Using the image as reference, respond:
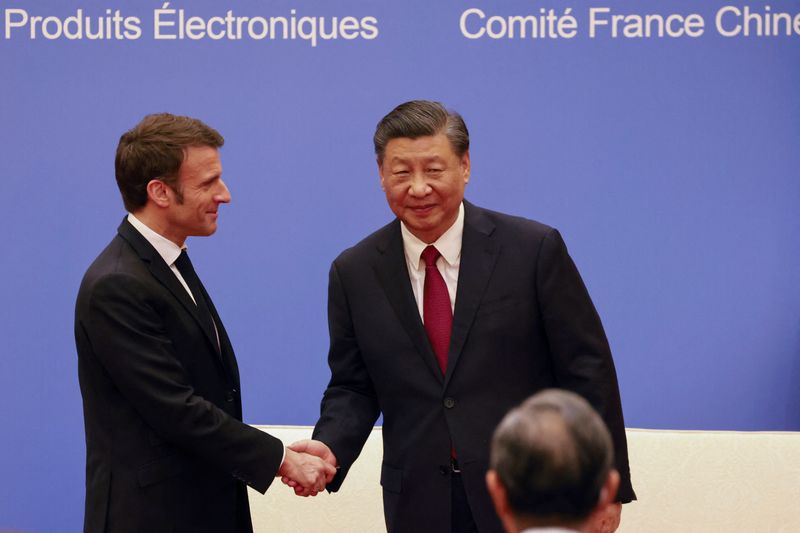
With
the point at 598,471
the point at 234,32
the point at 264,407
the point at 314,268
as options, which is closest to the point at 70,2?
the point at 234,32

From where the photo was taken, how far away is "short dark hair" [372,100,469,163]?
9.34ft

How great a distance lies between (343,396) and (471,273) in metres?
0.57

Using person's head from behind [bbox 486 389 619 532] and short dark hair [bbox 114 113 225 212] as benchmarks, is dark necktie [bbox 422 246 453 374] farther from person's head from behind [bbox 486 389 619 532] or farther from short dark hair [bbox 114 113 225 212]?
person's head from behind [bbox 486 389 619 532]

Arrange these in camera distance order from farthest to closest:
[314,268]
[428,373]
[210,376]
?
[314,268], [210,376], [428,373]

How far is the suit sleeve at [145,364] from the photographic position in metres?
2.80

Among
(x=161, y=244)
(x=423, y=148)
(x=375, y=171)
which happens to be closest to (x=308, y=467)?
(x=161, y=244)

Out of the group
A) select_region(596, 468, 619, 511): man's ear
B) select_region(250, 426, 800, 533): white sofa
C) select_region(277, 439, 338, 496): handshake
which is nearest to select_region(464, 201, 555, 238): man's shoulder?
select_region(277, 439, 338, 496): handshake

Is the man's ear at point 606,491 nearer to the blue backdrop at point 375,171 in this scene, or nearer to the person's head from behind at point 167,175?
the person's head from behind at point 167,175

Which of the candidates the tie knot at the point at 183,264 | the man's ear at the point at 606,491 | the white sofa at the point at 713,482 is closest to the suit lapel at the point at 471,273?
the tie knot at the point at 183,264

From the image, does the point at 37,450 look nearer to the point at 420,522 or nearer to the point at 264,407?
the point at 264,407

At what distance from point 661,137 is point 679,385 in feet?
3.20

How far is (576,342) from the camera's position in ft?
9.15

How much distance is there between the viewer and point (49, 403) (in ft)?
15.7

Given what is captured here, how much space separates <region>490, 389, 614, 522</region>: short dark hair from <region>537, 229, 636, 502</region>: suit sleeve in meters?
1.15
